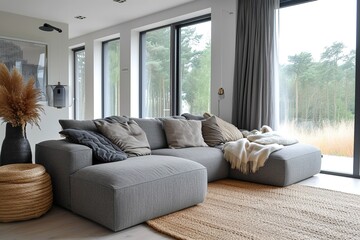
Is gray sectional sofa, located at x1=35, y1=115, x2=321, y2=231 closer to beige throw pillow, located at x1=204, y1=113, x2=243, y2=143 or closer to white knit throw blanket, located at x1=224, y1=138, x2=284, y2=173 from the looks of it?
white knit throw blanket, located at x1=224, y1=138, x2=284, y2=173

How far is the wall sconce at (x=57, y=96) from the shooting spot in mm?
5531

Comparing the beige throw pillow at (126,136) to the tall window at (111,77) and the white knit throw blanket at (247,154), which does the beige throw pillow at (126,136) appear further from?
the tall window at (111,77)

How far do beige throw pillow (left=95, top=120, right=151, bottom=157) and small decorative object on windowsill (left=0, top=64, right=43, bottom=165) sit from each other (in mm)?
629

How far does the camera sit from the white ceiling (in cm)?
497

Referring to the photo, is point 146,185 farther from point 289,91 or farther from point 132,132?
point 289,91

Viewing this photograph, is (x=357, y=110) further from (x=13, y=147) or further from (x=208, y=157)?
(x=13, y=147)

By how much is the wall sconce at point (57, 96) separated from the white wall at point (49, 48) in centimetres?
24

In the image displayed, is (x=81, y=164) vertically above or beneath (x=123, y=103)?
beneath

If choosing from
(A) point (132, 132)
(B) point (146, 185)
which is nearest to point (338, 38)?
(A) point (132, 132)

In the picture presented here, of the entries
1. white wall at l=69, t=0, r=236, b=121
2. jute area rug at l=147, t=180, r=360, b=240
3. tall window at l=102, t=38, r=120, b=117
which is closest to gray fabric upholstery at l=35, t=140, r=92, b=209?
jute area rug at l=147, t=180, r=360, b=240

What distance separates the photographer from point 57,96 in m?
5.57

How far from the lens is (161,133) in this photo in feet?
12.2

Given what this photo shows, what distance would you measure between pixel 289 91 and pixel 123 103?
337 cm

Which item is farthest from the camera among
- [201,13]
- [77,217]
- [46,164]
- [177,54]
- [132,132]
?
[177,54]
